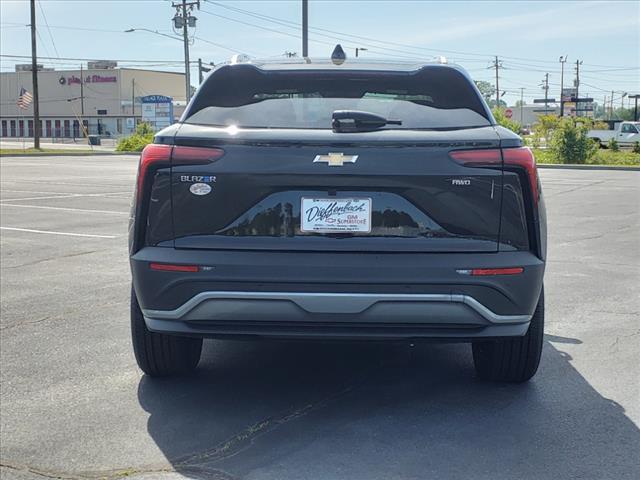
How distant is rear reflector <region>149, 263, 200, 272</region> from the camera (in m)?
3.84

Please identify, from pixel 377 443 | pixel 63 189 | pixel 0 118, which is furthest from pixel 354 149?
pixel 0 118

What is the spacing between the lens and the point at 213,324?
396 cm

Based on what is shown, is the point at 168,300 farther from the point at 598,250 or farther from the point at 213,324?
the point at 598,250

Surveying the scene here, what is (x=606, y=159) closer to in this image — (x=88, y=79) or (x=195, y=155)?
(x=195, y=155)

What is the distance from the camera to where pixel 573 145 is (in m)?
36.8

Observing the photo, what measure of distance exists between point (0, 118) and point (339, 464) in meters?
122

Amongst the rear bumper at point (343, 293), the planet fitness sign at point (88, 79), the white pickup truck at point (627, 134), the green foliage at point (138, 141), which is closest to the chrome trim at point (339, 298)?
the rear bumper at point (343, 293)

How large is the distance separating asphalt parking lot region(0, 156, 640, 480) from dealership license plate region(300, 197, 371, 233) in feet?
3.19

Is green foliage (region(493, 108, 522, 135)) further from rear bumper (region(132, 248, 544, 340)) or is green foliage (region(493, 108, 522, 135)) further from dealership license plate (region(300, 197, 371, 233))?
dealership license plate (region(300, 197, 371, 233))

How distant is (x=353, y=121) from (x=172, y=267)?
1.10 m

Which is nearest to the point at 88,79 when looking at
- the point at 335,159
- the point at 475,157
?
the point at 335,159

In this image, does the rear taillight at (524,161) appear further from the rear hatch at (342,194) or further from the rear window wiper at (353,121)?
the rear window wiper at (353,121)

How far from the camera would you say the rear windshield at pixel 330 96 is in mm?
4211

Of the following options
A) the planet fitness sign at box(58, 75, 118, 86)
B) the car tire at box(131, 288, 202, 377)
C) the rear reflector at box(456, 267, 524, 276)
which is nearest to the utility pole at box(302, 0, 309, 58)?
the car tire at box(131, 288, 202, 377)
